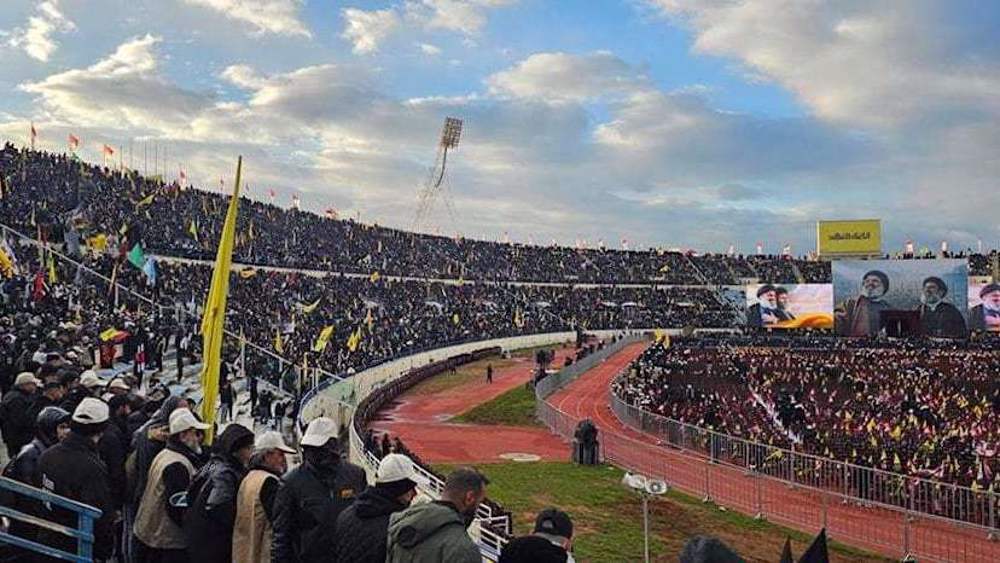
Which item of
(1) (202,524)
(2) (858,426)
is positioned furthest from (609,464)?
(1) (202,524)

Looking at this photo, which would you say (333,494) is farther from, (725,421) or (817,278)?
(817,278)

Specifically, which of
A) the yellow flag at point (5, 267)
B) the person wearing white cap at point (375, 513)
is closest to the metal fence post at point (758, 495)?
the person wearing white cap at point (375, 513)

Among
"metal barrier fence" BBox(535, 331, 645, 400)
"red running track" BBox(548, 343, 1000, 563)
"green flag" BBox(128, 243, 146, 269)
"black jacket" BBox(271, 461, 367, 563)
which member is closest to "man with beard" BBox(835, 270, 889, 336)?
"metal barrier fence" BBox(535, 331, 645, 400)

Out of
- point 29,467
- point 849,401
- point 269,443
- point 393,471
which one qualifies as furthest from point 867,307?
point 393,471

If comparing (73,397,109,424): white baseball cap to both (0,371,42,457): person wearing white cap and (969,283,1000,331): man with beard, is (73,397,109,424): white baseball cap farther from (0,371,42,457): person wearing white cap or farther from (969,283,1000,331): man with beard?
(969,283,1000,331): man with beard

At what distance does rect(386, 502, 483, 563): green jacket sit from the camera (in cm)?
405

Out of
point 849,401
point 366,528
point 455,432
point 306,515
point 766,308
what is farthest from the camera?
point 766,308

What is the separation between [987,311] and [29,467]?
228 ft

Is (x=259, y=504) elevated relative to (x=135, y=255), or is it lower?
lower

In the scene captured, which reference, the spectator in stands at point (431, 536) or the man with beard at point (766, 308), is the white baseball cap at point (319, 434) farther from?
the man with beard at point (766, 308)

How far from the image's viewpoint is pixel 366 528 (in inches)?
182

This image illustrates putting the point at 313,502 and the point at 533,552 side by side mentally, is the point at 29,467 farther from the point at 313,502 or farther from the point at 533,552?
the point at 533,552

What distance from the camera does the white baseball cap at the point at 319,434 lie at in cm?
538

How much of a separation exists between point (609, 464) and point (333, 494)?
1891cm
